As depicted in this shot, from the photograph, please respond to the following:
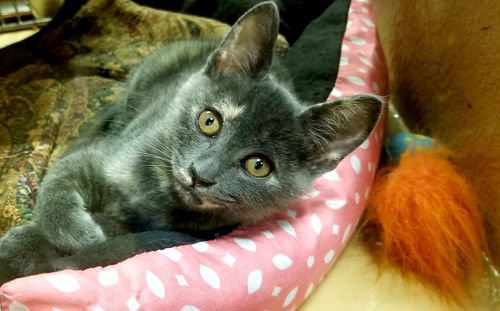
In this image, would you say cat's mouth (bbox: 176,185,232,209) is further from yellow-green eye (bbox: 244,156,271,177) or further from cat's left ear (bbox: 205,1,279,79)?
cat's left ear (bbox: 205,1,279,79)

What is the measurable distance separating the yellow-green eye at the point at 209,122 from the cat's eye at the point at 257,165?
0.11 m

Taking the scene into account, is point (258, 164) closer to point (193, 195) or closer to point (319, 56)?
point (193, 195)

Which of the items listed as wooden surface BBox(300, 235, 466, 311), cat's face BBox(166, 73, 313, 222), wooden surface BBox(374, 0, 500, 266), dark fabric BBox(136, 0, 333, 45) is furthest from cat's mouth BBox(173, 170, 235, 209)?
dark fabric BBox(136, 0, 333, 45)

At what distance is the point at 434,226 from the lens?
58.9 inches

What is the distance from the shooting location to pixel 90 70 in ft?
6.71

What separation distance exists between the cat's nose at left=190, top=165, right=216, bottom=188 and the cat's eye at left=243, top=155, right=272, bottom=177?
0.38ft

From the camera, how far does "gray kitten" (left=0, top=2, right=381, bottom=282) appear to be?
118 cm

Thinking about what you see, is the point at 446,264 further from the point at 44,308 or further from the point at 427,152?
the point at 44,308

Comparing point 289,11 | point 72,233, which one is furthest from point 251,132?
point 289,11

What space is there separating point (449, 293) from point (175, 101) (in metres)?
0.96

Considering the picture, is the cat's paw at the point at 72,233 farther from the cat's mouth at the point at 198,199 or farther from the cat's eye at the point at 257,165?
the cat's eye at the point at 257,165

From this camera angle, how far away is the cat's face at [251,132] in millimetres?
1156

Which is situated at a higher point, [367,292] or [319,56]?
[319,56]

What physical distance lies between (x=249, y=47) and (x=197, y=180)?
0.37 meters
